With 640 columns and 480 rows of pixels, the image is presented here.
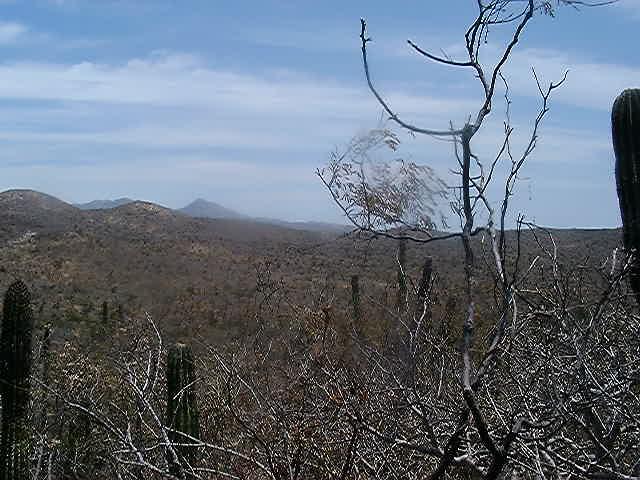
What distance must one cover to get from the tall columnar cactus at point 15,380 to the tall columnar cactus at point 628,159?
6.97 metres

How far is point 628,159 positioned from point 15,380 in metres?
7.65

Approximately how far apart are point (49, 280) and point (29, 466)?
1754cm

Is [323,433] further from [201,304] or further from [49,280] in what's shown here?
[49,280]

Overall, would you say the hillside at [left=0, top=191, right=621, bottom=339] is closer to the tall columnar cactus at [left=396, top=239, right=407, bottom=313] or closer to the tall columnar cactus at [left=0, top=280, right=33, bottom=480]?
the tall columnar cactus at [left=0, top=280, right=33, bottom=480]

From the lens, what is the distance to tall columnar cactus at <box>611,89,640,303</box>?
603cm

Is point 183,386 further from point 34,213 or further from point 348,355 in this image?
point 34,213

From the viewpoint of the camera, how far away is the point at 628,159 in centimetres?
625

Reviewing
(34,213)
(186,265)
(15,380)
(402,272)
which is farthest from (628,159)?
(34,213)

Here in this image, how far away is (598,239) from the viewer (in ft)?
88.5

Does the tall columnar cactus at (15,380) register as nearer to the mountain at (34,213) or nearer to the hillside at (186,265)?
the hillside at (186,265)

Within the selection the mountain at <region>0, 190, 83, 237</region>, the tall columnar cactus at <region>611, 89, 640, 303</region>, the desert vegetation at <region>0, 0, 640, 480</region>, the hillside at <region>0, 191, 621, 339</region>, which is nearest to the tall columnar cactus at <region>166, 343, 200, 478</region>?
the desert vegetation at <region>0, 0, 640, 480</region>

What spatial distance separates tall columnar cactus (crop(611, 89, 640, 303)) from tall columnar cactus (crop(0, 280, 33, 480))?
274 inches

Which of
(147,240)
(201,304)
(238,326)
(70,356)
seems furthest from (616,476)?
(147,240)

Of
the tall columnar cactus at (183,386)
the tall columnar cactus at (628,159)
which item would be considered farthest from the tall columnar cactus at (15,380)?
the tall columnar cactus at (628,159)
